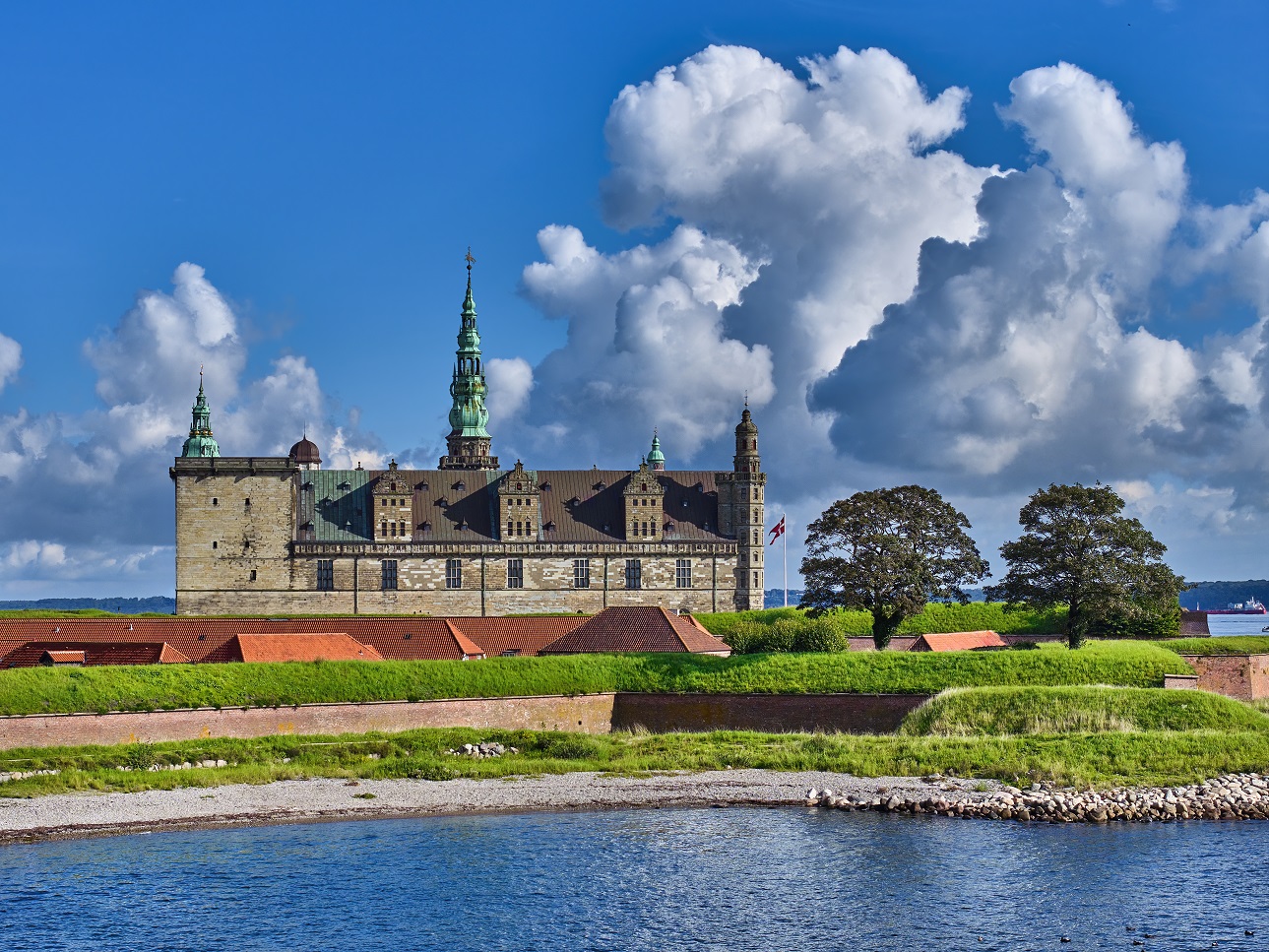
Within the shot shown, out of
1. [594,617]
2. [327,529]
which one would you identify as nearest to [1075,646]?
[594,617]

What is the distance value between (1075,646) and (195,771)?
33.0m

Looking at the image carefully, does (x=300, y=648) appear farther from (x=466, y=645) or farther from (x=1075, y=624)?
(x=1075, y=624)

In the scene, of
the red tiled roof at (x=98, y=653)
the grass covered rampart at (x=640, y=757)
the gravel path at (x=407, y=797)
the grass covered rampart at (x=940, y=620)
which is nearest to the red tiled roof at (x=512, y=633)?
the grass covered rampart at (x=940, y=620)

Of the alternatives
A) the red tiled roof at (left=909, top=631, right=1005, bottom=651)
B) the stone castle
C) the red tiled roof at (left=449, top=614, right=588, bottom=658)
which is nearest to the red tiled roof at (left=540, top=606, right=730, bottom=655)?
the red tiled roof at (left=449, top=614, right=588, bottom=658)

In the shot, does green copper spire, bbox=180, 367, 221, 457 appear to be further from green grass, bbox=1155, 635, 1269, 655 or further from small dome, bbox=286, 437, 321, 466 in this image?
green grass, bbox=1155, 635, 1269, 655

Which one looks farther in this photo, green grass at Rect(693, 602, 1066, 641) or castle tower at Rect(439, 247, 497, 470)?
castle tower at Rect(439, 247, 497, 470)

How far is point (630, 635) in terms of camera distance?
54062mm

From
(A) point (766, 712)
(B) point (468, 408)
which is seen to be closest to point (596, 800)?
(A) point (766, 712)

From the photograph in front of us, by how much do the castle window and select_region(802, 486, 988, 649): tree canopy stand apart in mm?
29810

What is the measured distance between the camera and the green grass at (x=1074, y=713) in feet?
146

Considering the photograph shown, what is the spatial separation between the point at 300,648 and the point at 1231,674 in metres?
35.6

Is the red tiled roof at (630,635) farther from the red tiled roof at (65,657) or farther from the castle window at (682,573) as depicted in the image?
the castle window at (682,573)

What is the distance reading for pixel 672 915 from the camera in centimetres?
2717

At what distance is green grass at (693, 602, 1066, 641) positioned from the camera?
218ft
